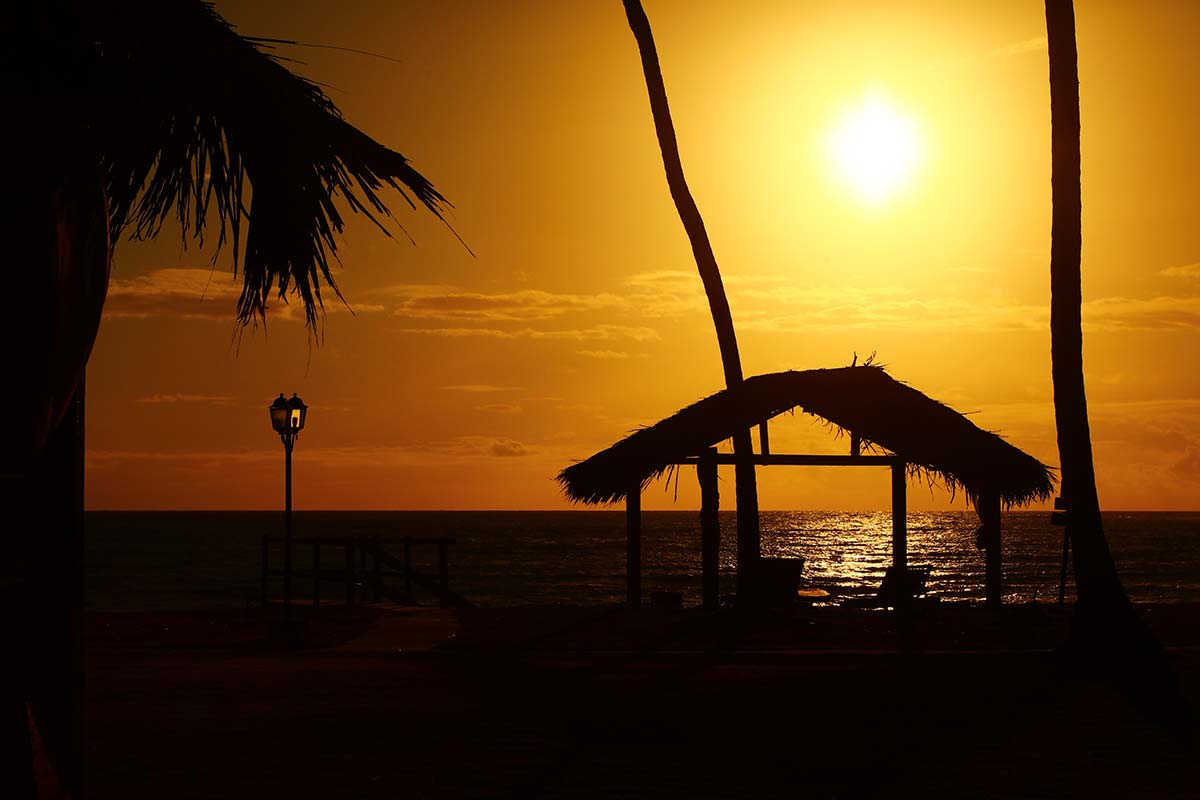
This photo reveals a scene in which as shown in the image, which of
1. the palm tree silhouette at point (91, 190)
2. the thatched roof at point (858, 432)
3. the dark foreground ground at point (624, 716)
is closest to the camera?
the palm tree silhouette at point (91, 190)

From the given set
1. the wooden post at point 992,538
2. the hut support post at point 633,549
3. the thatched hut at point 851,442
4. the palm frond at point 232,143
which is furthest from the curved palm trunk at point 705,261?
the palm frond at point 232,143

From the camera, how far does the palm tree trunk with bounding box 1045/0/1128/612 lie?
14.2 metres

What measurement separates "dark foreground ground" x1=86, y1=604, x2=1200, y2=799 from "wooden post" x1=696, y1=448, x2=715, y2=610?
3.45 metres

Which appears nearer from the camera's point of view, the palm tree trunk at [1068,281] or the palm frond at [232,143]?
the palm frond at [232,143]

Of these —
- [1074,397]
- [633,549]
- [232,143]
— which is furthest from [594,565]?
[232,143]

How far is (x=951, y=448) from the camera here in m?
20.1

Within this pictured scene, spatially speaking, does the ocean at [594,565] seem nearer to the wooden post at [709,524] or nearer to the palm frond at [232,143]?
the wooden post at [709,524]

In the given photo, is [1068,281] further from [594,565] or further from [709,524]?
[594,565]

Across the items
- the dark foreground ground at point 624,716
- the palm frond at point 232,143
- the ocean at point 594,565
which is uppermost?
the palm frond at point 232,143

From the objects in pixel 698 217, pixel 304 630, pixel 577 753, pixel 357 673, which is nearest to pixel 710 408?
pixel 698 217

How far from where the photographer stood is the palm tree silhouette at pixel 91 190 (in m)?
2.91

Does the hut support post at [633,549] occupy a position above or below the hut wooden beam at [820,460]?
below

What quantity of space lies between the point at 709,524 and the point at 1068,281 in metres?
9.48

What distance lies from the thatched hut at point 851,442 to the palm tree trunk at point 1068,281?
5.76 m
